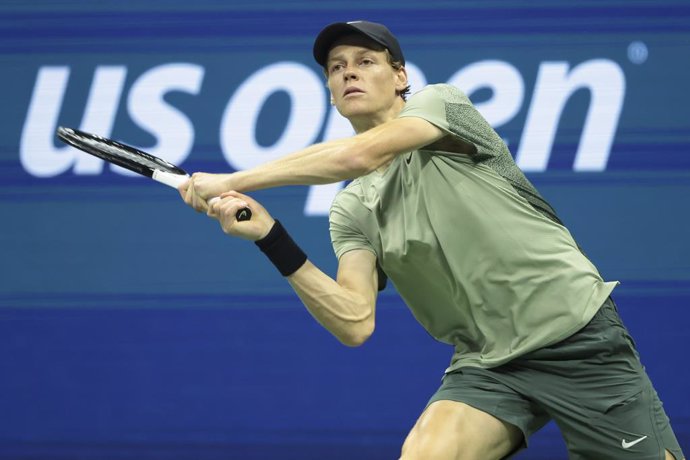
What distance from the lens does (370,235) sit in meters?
2.92

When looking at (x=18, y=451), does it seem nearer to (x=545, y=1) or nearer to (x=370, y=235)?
(x=370, y=235)

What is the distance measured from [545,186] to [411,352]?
82 cm

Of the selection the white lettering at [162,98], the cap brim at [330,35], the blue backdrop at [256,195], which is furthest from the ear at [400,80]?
the white lettering at [162,98]

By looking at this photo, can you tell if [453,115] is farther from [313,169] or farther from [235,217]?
[235,217]

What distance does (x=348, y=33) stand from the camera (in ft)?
9.41

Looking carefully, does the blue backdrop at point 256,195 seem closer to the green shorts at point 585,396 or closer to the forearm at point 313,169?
the green shorts at point 585,396

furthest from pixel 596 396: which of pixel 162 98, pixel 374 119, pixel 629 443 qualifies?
pixel 162 98

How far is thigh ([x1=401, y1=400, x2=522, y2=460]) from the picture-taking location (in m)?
2.64

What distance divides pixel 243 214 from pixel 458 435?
742mm

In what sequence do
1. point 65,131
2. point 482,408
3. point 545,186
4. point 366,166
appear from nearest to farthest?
point 366,166 → point 482,408 → point 65,131 → point 545,186

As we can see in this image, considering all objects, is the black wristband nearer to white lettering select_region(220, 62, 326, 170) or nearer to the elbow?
the elbow

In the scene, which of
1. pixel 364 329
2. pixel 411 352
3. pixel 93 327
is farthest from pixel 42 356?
pixel 364 329

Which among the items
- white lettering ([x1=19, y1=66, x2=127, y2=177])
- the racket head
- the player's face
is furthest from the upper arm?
white lettering ([x1=19, y1=66, x2=127, y2=177])

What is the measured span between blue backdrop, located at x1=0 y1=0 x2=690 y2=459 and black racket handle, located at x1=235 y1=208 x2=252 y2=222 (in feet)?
5.59
